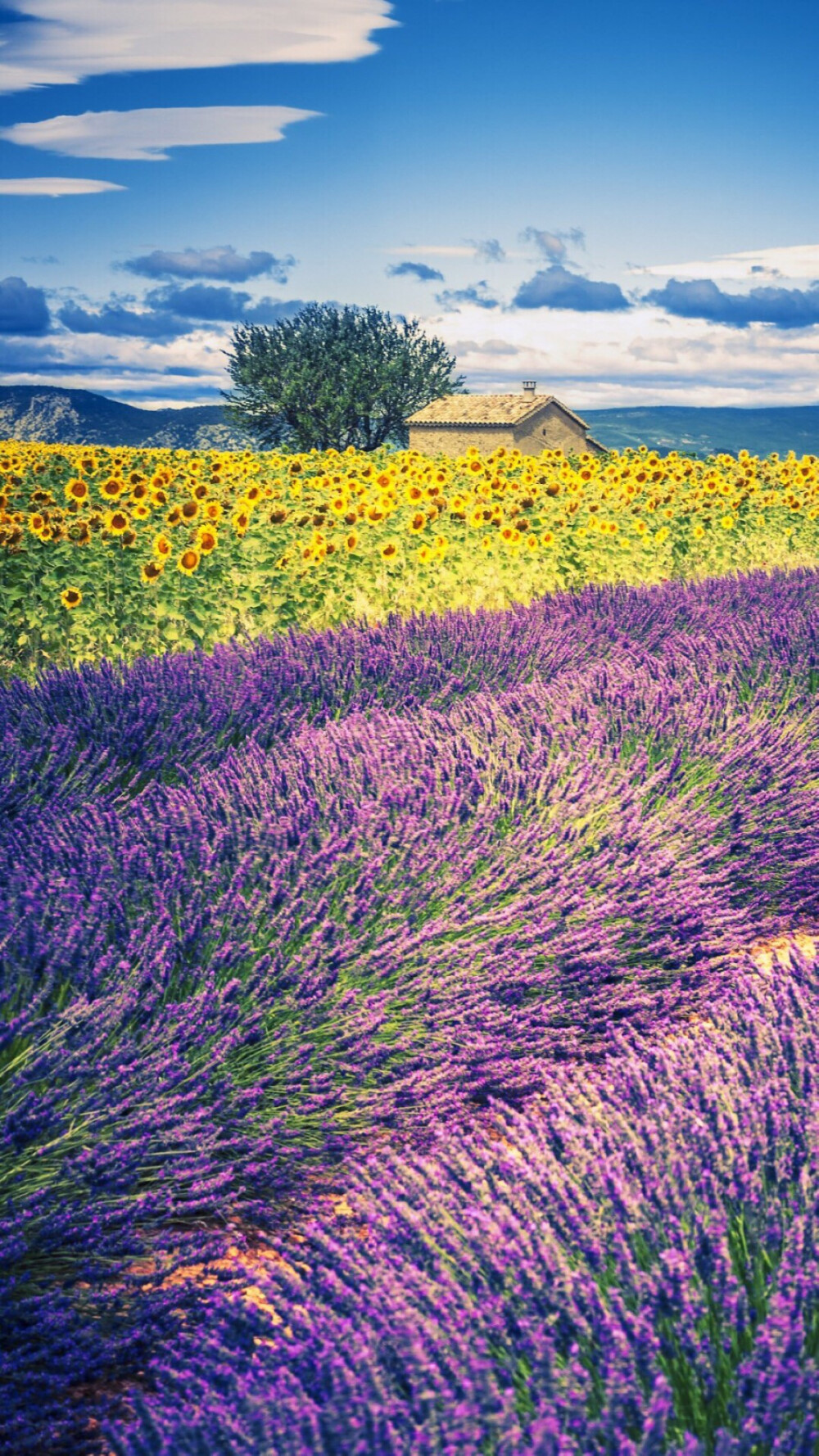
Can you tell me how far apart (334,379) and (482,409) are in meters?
5.64

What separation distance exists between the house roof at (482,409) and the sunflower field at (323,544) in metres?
25.1

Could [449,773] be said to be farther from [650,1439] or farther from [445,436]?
[445,436]

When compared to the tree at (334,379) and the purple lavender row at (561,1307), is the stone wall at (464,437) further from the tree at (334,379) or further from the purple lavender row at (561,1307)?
the purple lavender row at (561,1307)

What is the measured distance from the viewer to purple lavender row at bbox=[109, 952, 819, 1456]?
4.02 ft

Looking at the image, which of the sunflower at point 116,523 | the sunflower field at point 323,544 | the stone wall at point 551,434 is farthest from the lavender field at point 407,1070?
the stone wall at point 551,434

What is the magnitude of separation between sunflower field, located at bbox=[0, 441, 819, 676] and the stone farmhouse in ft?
81.0

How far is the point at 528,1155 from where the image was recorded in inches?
68.1

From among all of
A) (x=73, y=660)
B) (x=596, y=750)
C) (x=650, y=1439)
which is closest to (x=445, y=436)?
(x=73, y=660)

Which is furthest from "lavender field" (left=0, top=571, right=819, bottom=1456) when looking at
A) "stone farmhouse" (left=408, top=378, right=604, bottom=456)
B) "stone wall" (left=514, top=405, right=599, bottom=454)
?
"stone wall" (left=514, top=405, right=599, bottom=454)

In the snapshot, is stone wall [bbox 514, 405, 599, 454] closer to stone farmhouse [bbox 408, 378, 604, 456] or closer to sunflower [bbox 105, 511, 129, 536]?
stone farmhouse [bbox 408, 378, 604, 456]

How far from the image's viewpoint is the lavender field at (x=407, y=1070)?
1.36m

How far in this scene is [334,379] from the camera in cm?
3991

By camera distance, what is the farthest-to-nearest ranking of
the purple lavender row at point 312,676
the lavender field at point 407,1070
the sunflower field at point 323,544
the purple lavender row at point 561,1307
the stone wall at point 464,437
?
the stone wall at point 464,437, the sunflower field at point 323,544, the purple lavender row at point 312,676, the lavender field at point 407,1070, the purple lavender row at point 561,1307

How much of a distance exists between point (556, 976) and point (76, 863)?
3.72 ft
